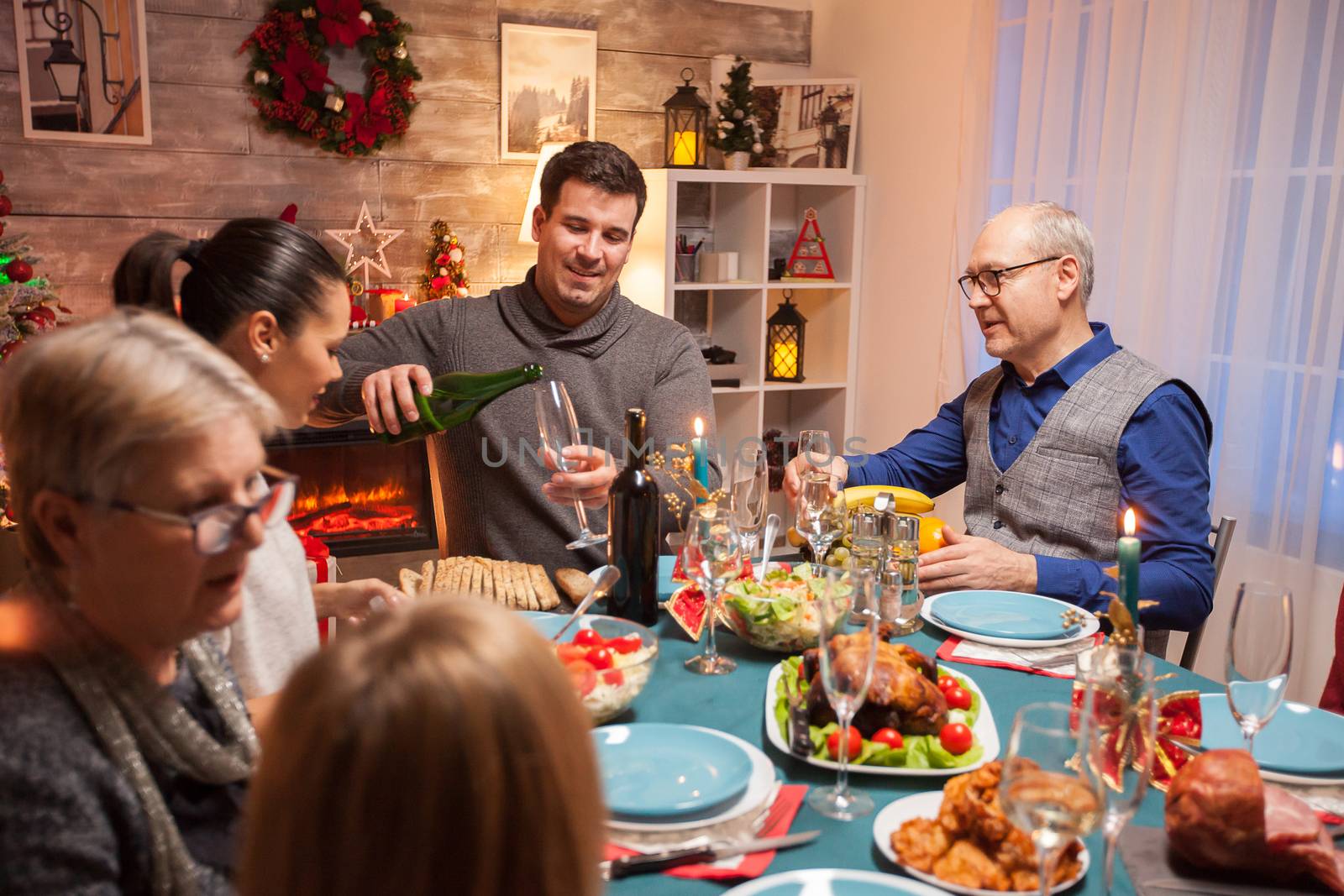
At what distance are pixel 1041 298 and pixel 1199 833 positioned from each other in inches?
59.1

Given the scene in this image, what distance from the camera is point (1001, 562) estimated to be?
1.93 metres

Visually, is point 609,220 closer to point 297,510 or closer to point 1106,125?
point 1106,125

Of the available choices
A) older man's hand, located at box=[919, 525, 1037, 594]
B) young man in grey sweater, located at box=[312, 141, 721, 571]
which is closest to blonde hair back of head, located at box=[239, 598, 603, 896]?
older man's hand, located at box=[919, 525, 1037, 594]

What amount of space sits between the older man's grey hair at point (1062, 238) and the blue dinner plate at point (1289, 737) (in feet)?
3.83

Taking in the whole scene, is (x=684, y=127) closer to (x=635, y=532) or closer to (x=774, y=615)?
(x=635, y=532)

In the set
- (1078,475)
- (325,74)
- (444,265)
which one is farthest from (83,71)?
(1078,475)

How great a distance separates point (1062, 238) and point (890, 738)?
4.82 ft

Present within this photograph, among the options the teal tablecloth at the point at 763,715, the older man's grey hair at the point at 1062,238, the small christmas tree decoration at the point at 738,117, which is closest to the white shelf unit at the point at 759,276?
the small christmas tree decoration at the point at 738,117

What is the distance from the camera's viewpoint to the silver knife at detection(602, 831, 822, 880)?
3.33 feet

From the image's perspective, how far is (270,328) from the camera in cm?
145

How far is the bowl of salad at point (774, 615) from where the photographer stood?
1.52m

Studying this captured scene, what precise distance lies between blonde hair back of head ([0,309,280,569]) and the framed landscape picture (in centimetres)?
339

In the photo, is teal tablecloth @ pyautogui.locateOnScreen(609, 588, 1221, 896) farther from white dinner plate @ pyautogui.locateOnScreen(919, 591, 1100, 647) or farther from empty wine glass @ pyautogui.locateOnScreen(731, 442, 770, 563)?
empty wine glass @ pyautogui.locateOnScreen(731, 442, 770, 563)

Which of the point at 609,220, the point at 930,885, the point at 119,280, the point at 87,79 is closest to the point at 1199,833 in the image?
the point at 930,885
